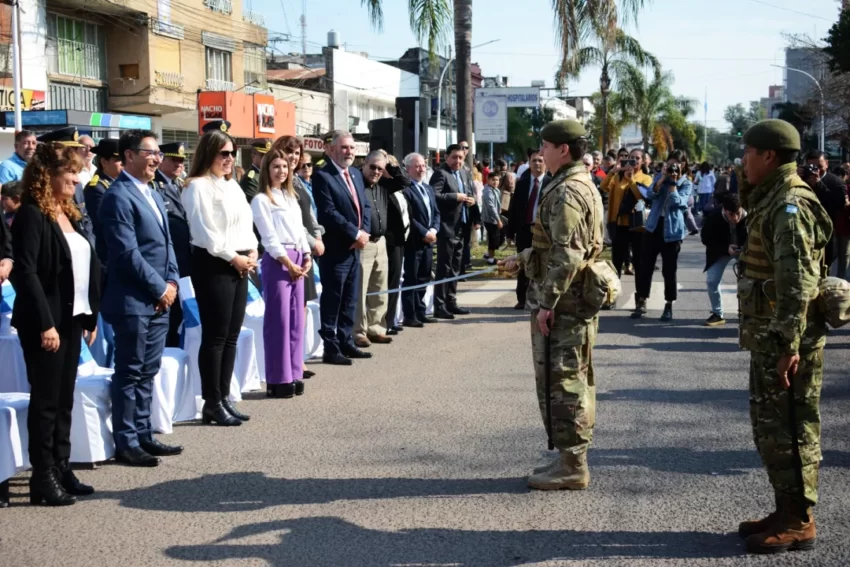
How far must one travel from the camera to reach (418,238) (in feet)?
39.3

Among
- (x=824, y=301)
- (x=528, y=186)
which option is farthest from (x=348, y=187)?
(x=824, y=301)

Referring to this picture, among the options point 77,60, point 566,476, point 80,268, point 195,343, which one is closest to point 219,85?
point 77,60

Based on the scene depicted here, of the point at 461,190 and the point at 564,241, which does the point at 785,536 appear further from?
the point at 461,190

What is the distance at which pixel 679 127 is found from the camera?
7425 centimetres

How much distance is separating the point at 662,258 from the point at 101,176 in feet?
23.4

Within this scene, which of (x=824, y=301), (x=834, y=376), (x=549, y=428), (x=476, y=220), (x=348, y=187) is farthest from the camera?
(x=476, y=220)

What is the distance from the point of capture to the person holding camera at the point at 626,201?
1342cm

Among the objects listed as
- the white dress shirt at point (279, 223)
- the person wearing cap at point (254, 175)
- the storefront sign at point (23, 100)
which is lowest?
the white dress shirt at point (279, 223)

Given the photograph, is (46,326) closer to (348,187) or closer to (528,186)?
(348,187)

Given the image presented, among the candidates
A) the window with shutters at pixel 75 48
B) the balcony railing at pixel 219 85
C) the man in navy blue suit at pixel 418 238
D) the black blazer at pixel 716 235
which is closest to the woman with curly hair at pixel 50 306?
the man in navy blue suit at pixel 418 238

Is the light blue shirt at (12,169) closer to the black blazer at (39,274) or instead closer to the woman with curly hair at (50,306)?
the woman with curly hair at (50,306)

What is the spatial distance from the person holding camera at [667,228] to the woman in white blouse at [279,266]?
565cm

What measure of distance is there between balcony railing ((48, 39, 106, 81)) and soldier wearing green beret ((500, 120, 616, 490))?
29515 mm

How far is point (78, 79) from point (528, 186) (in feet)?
81.9
